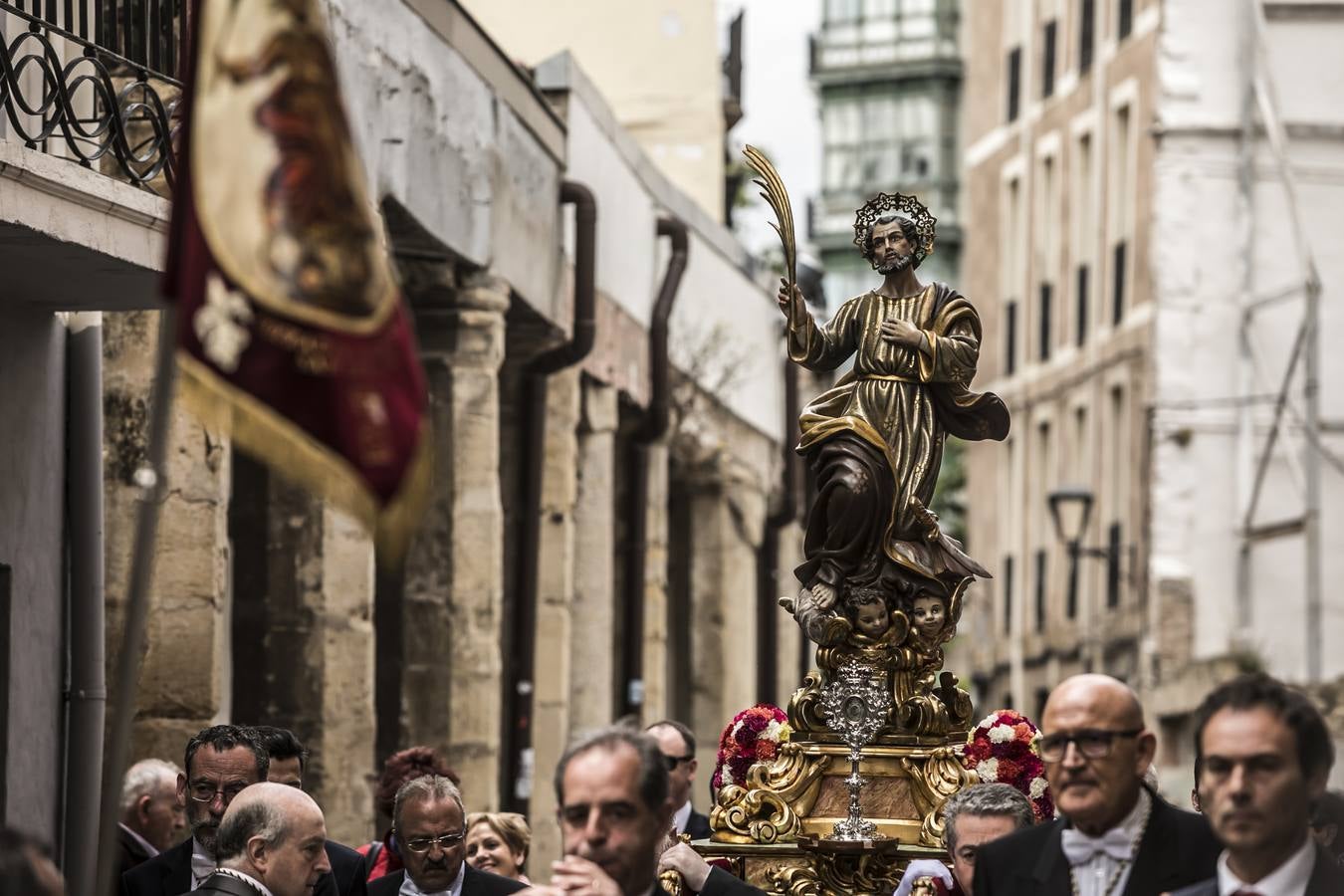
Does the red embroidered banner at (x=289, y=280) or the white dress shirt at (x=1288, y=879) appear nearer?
the red embroidered banner at (x=289, y=280)

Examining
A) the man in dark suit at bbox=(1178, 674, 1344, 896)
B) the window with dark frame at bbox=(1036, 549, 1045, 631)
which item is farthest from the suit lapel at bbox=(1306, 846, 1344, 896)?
the window with dark frame at bbox=(1036, 549, 1045, 631)

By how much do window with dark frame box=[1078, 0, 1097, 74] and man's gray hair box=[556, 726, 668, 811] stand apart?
109 feet

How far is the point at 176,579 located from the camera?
1677cm

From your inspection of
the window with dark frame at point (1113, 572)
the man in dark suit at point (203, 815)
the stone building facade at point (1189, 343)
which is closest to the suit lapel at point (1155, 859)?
the man in dark suit at point (203, 815)

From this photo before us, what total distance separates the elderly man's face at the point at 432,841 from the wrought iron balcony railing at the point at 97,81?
4.32 metres

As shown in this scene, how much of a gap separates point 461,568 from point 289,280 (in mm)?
15777

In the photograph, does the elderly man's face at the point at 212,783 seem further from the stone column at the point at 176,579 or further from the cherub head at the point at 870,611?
the stone column at the point at 176,579

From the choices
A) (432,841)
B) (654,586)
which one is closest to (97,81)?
(432,841)

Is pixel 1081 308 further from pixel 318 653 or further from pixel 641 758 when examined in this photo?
pixel 641 758

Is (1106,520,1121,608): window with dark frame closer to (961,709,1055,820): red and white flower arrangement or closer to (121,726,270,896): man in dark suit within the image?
(961,709,1055,820): red and white flower arrangement

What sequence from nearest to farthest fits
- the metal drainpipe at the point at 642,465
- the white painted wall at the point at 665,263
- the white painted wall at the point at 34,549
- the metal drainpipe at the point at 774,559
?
the white painted wall at the point at 34,549 → the white painted wall at the point at 665,263 → the metal drainpipe at the point at 642,465 → the metal drainpipe at the point at 774,559

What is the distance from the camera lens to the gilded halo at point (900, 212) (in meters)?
11.7

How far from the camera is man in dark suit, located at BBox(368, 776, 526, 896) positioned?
1041 centimetres

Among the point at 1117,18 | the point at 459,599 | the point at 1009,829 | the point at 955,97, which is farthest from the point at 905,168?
the point at 1009,829
